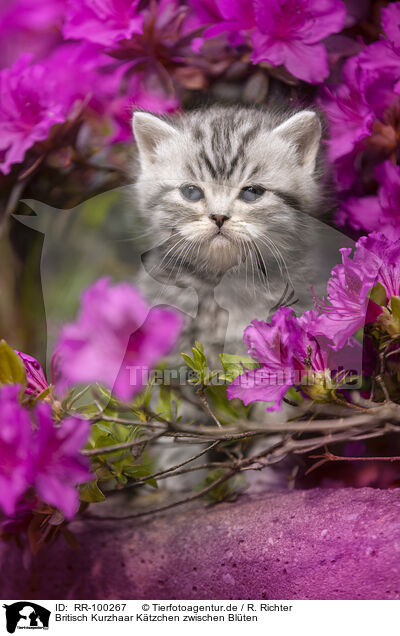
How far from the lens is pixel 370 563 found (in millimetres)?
504

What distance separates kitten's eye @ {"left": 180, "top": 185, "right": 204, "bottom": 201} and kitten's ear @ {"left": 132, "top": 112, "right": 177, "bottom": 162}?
0.05 metres

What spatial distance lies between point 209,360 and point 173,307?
6 cm

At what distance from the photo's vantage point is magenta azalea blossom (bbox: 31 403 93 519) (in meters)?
0.47

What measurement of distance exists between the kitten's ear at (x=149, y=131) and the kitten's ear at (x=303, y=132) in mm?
102

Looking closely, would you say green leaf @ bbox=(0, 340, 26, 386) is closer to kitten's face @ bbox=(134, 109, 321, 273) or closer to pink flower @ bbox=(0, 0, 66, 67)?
kitten's face @ bbox=(134, 109, 321, 273)

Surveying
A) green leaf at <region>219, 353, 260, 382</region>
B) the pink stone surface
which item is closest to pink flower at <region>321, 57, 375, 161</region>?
green leaf at <region>219, 353, 260, 382</region>

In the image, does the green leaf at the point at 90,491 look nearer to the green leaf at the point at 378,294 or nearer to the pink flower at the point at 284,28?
the green leaf at the point at 378,294
